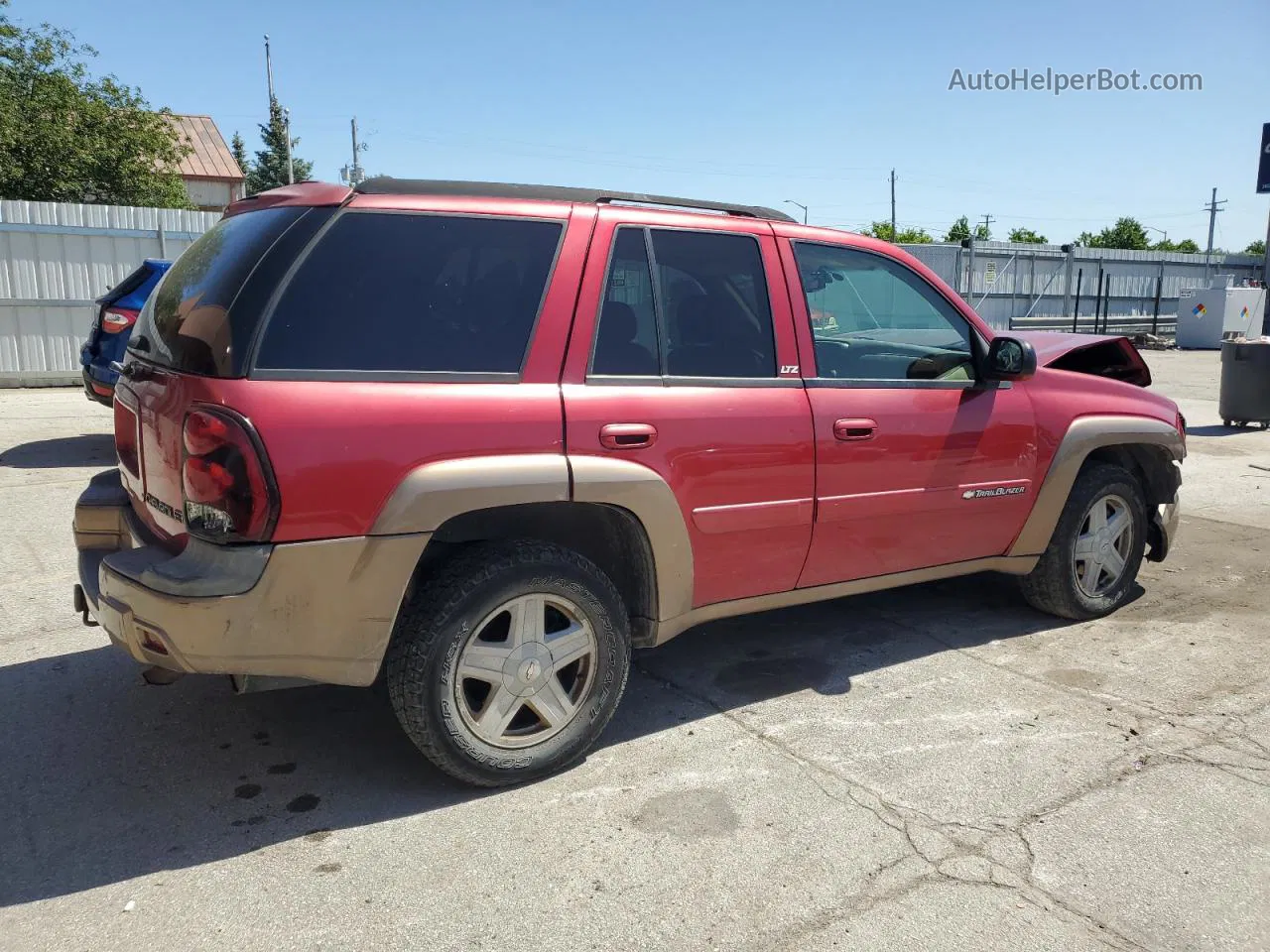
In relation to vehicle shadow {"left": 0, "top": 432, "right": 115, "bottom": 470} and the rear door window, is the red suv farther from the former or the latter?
vehicle shadow {"left": 0, "top": 432, "right": 115, "bottom": 470}

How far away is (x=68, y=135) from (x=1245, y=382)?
24.8m

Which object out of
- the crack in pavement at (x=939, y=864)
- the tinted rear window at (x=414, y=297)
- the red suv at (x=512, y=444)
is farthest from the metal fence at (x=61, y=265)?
the crack in pavement at (x=939, y=864)

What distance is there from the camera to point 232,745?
3.64 meters

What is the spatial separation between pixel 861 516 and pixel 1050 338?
90.9 inches

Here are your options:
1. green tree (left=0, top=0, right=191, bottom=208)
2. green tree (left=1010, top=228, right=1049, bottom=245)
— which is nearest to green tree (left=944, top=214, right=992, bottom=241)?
green tree (left=1010, top=228, right=1049, bottom=245)

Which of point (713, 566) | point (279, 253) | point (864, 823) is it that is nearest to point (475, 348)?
point (279, 253)

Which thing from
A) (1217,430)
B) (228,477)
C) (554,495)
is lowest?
(1217,430)

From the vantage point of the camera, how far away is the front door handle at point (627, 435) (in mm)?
3355

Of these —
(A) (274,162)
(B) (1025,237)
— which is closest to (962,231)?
(B) (1025,237)

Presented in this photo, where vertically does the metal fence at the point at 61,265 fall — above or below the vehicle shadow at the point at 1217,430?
above

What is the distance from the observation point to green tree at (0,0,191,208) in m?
23.5

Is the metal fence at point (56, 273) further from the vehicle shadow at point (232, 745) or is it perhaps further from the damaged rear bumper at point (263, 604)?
the damaged rear bumper at point (263, 604)

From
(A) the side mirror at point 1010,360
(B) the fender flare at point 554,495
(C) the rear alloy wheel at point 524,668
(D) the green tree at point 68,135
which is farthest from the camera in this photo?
(D) the green tree at point 68,135

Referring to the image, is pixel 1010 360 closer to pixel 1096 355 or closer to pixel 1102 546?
pixel 1102 546
